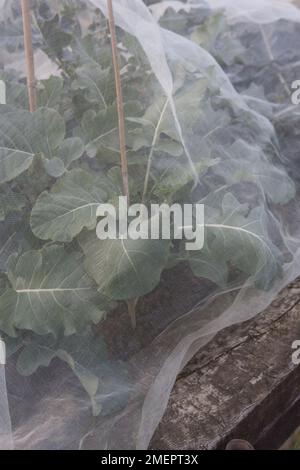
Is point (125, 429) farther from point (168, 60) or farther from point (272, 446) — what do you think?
point (168, 60)

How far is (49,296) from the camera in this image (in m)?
0.83

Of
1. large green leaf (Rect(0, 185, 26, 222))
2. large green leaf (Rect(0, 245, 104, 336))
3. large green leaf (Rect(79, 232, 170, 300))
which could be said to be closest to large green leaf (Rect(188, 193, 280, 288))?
large green leaf (Rect(79, 232, 170, 300))

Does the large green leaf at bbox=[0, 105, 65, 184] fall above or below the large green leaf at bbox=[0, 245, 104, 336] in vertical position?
above

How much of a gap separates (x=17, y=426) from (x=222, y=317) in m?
0.41

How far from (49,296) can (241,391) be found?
0.38 metres

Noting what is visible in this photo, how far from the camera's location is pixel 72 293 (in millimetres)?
833

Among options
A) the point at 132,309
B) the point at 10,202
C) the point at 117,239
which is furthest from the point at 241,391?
the point at 10,202

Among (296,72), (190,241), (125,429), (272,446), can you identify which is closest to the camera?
(125,429)

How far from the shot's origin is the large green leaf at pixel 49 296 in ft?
2.66

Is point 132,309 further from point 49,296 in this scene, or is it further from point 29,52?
point 29,52

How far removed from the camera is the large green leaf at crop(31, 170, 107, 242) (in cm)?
84

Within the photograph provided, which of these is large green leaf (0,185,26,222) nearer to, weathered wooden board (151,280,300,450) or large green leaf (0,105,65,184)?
large green leaf (0,105,65,184)

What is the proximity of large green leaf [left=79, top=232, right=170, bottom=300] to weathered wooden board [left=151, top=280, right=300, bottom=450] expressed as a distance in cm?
23

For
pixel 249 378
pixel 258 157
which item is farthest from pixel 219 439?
pixel 258 157
